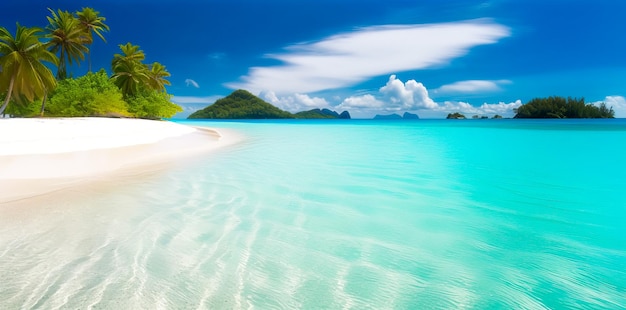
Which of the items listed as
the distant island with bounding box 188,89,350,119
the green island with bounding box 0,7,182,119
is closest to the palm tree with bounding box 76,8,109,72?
the green island with bounding box 0,7,182,119

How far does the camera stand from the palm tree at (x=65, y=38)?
33.5 meters

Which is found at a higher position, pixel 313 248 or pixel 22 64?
pixel 22 64

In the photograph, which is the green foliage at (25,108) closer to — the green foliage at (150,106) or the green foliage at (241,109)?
the green foliage at (150,106)

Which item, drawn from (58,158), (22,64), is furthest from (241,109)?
(58,158)

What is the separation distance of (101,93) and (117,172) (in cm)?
3163

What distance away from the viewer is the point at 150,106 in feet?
132

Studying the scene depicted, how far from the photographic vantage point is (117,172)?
7.68 m

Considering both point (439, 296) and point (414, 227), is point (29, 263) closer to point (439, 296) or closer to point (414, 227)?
point (439, 296)

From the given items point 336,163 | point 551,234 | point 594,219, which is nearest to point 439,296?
point 551,234

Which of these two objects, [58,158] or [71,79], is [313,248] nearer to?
[58,158]

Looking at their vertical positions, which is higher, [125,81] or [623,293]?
[125,81]

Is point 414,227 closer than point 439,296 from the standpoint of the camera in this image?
No

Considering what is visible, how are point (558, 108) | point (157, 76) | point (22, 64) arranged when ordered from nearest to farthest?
point (22, 64) < point (157, 76) < point (558, 108)

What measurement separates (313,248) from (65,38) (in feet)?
135
